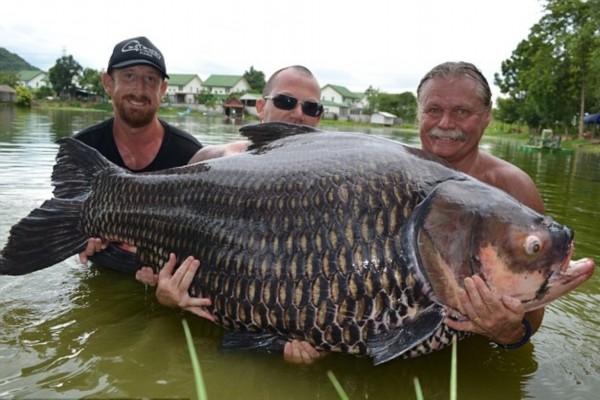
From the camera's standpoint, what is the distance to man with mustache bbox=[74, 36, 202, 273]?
202 inches

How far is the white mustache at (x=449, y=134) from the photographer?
3.79 m

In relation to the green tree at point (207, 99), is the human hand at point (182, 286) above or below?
below

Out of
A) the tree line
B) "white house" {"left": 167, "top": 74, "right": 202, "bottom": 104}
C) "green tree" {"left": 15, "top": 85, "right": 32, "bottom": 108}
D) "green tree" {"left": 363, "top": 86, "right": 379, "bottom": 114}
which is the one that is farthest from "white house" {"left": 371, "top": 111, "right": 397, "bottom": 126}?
"green tree" {"left": 15, "top": 85, "right": 32, "bottom": 108}

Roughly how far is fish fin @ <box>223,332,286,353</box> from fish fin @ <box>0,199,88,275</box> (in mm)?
1416

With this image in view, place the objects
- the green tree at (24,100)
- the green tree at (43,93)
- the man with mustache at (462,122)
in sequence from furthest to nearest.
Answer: the green tree at (43,93) → the green tree at (24,100) → the man with mustache at (462,122)

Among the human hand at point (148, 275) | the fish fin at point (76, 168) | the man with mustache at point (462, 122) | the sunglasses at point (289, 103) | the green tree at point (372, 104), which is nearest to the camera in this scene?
the human hand at point (148, 275)

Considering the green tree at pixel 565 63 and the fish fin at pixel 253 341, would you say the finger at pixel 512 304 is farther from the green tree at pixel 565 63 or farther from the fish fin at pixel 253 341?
the green tree at pixel 565 63

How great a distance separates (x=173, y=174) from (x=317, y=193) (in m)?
1.23

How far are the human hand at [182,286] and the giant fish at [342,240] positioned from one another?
50mm

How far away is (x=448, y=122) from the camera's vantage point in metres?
3.76

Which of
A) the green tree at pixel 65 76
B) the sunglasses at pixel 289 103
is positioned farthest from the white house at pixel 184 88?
the sunglasses at pixel 289 103

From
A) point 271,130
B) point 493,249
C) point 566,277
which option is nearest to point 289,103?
point 271,130

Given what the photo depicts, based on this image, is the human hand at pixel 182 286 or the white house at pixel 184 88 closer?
the human hand at pixel 182 286

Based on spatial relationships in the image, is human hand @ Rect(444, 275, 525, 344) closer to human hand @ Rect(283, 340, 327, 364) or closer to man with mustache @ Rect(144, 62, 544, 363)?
man with mustache @ Rect(144, 62, 544, 363)
